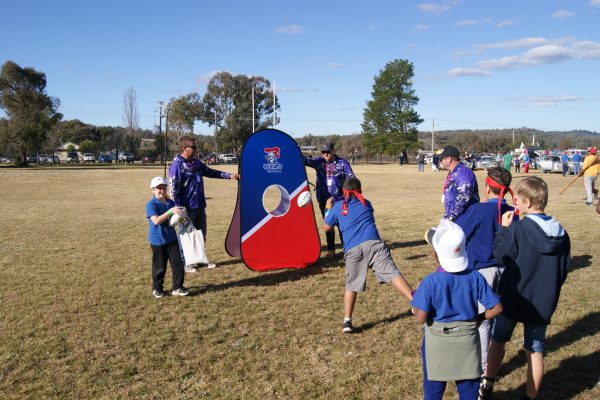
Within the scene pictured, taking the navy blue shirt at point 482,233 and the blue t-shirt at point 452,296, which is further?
the navy blue shirt at point 482,233

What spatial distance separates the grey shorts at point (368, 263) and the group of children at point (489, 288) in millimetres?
194

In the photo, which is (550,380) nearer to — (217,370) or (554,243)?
(554,243)

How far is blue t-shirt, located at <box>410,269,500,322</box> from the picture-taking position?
2959 mm

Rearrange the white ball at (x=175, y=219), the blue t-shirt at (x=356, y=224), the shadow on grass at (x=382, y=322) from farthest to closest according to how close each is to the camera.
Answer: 1. the white ball at (x=175, y=219)
2. the shadow on grass at (x=382, y=322)
3. the blue t-shirt at (x=356, y=224)

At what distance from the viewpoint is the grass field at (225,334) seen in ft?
13.8

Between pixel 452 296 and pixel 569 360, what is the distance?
8.21 ft

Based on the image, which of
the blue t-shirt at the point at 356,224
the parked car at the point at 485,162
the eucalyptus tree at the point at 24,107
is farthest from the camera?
the eucalyptus tree at the point at 24,107

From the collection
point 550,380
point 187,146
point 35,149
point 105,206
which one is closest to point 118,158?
point 35,149

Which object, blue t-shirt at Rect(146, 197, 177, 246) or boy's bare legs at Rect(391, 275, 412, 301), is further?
blue t-shirt at Rect(146, 197, 177, 246)

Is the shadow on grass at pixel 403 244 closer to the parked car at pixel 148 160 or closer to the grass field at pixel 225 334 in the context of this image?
the grass field at pixel 225 334

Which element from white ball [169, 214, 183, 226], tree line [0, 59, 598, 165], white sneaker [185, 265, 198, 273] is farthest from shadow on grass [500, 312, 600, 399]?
tree line [0, 59, 598, 165]

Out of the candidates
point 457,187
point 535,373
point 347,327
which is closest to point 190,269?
point 347,327

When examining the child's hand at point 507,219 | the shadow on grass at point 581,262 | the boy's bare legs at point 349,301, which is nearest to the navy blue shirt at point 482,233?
the child's hand at point 507,219

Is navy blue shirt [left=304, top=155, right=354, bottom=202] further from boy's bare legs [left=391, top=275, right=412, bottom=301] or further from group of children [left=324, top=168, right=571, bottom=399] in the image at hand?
group of children [left=324, top=168, right=571, bottom=399]
